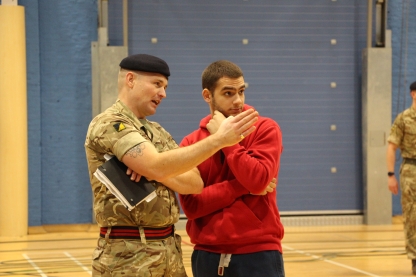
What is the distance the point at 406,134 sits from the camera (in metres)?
8.34

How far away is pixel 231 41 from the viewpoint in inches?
482

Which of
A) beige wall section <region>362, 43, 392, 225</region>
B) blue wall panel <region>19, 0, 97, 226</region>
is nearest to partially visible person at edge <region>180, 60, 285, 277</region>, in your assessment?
blue wall panel <region>19, 0, 97, 226</region>

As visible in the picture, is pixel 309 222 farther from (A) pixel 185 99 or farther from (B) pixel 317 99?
(A) pixel 185 99

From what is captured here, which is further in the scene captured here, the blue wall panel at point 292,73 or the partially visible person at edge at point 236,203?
the blue wall panel at point 292,73

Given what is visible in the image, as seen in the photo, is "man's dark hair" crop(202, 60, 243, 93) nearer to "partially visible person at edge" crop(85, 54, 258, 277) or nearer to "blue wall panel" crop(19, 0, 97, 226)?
"partially visible person at edge" crop(85, 54, 258, 277)

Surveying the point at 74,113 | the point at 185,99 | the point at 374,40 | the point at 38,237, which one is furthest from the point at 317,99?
the point at 38,237

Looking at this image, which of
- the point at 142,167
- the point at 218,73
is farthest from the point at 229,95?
the point at 142,167

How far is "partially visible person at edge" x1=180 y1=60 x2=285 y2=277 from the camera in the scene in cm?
347

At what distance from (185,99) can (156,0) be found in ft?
5.78

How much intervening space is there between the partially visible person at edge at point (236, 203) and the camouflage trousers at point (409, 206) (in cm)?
471

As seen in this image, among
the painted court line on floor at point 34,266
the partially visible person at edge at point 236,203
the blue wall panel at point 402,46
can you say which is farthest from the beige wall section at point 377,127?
the partially visible person at edge at point 236,203

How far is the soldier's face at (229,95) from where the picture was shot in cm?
361

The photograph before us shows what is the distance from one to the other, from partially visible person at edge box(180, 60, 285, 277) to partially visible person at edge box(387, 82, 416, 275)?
474 cm

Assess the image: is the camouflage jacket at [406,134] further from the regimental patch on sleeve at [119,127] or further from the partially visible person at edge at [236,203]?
the regimental patch on sleeve at [119,127]
